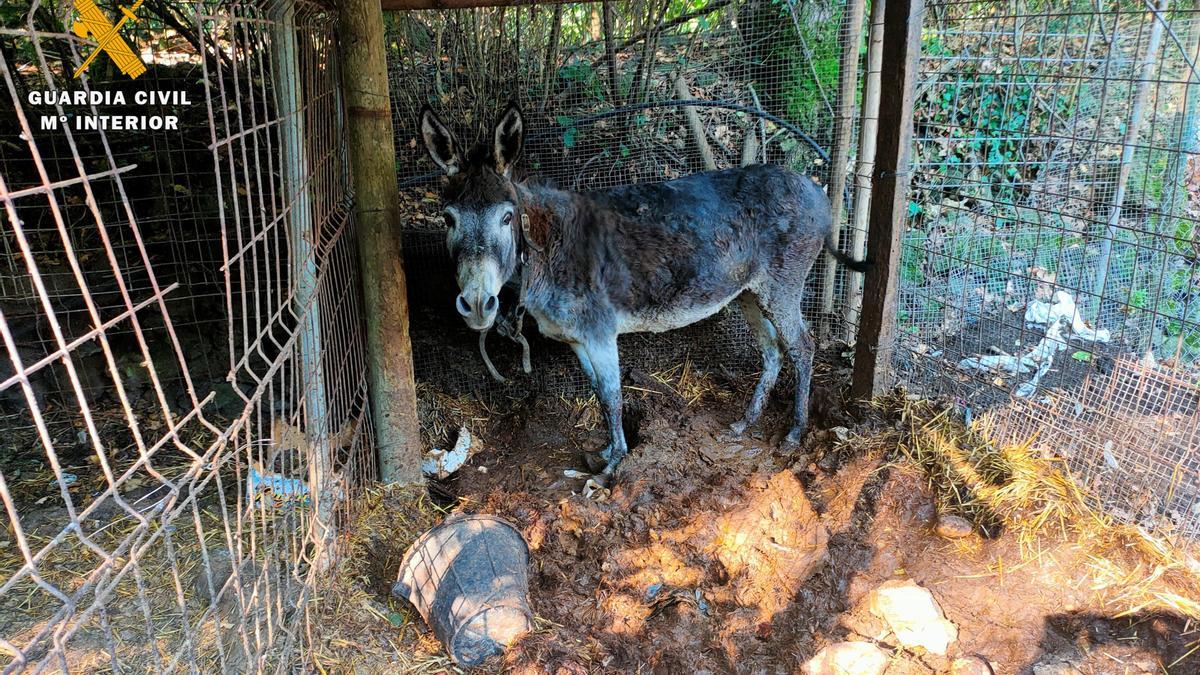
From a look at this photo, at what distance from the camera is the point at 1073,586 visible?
9.79 ft

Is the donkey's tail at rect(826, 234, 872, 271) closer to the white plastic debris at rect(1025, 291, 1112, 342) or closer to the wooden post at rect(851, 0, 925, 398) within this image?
the wooden post at rect(851, 0, 925, 398)

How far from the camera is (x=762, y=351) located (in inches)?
199

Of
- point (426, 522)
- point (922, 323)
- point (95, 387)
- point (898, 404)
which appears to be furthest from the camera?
point (922, 323)

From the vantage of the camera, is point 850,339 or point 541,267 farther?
point 850,339

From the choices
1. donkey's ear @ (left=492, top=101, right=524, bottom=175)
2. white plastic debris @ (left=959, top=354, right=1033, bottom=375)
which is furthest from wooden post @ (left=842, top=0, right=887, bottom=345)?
donkey's ear @ (left=492, top=101, right=524, bottom=175)

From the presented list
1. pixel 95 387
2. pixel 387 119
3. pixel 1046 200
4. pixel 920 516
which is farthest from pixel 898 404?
pixel 95 387

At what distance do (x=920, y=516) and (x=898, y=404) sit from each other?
3.22 ft

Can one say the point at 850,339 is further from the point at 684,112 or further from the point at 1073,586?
the point at 1073,586

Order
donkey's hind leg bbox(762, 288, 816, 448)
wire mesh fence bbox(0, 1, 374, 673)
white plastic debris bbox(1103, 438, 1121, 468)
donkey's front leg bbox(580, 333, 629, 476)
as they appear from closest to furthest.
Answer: wire mesh fence bbox(0, 1, 374, 673) → white plastic debris bbox(1103, 438, 1121, 468) → donkey's front leg bbox(580, 333, 629, 476) → donkey's hind leg bbox(762, 288, 816, 448)

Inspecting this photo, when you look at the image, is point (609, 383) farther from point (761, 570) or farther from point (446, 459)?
point (761, 570)

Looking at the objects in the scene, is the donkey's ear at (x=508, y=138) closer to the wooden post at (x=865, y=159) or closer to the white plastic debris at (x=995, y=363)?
the wooden post at (x=865, y=159)

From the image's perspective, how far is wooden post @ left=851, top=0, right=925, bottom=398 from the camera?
3840 millimetres

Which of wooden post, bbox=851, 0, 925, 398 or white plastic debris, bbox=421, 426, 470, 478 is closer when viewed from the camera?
wooden post, bbox=851, 0, 925, 398

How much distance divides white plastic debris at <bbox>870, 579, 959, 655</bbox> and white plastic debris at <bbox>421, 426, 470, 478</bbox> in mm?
2562
